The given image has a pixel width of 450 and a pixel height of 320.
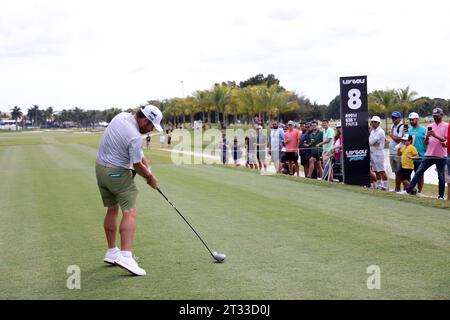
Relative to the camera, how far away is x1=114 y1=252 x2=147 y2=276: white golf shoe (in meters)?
6.81

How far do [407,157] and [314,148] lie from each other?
482 cm

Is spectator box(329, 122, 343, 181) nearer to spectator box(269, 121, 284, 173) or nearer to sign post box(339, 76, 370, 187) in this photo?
sign post box(339, 76, 370, 187)

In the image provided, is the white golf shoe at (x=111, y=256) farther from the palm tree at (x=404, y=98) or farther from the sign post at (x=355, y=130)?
the palm tree at (x=404, y=98)

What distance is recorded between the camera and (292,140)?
2069 cm

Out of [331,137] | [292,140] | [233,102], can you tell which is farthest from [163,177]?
[233,102]

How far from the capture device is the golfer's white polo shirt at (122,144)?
6.98 metres

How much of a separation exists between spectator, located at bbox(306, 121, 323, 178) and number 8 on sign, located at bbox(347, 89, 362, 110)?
3.15 metres

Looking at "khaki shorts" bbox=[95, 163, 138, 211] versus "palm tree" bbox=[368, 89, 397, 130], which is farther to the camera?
"palm tree" bbox=[368, 89, 397, 130]

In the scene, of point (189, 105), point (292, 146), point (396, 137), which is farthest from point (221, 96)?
point (396, 137)

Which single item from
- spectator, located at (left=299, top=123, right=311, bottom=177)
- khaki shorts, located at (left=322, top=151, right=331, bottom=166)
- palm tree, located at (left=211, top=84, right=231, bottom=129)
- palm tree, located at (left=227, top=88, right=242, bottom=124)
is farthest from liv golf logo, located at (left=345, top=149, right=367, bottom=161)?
palm tree, located at (left=211, top=84, right=231, bottom=129)

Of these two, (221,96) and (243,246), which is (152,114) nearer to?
(243,246)

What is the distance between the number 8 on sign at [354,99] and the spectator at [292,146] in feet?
13.1

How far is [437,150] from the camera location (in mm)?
14023
